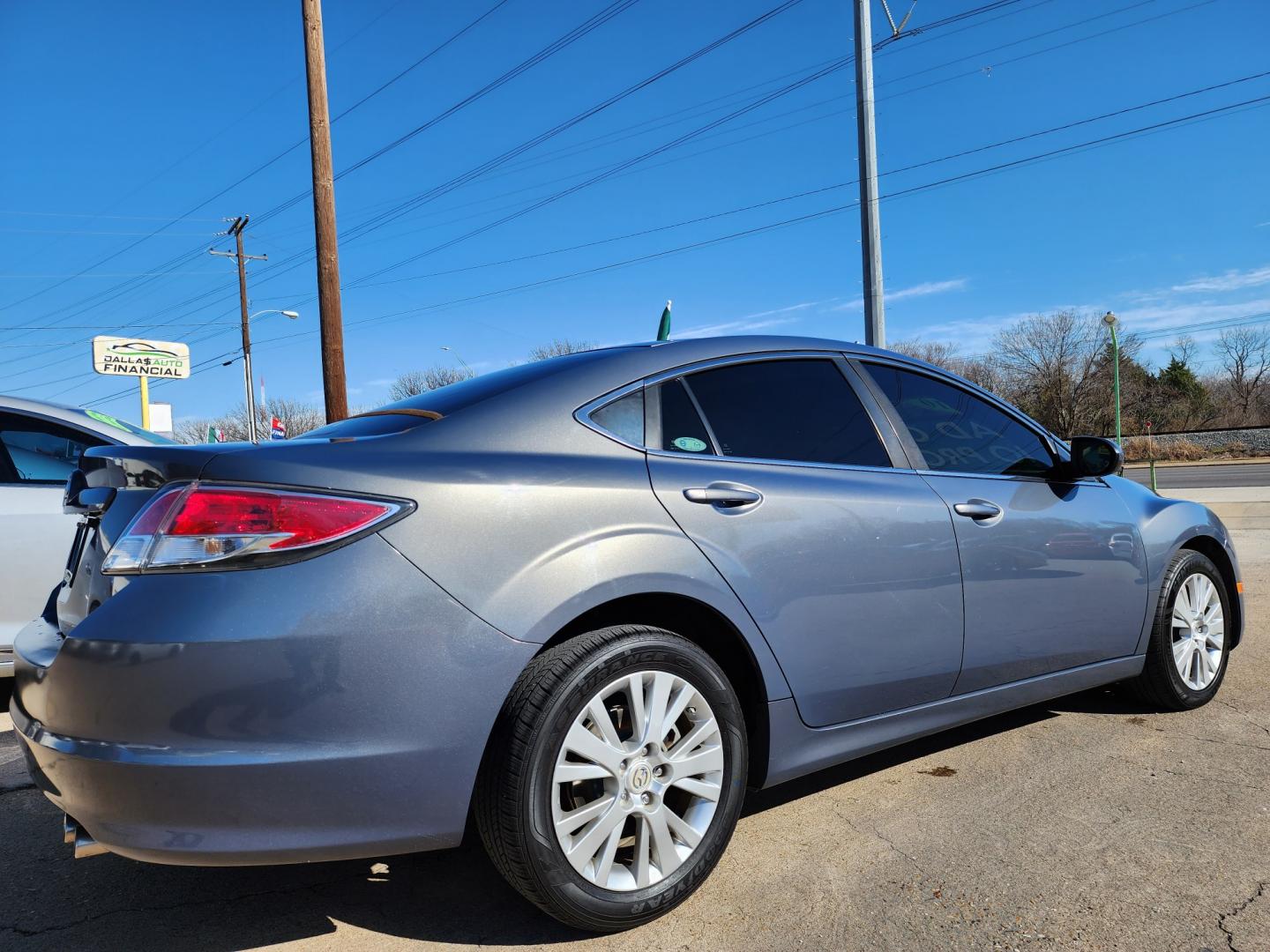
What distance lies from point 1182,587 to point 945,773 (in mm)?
1513

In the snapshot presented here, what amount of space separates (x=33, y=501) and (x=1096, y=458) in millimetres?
4935

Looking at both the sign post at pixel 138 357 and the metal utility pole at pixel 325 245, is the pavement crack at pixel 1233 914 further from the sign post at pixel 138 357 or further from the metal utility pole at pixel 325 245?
the sign post at pixel 138 357

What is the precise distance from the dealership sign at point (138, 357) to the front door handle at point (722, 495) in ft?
138

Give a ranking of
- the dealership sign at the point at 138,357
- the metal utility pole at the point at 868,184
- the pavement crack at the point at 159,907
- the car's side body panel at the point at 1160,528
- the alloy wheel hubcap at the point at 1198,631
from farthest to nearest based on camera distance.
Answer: the dealership sign at the point at 138,357, the metal utility pole at the point at 868,184, the alloy wheel hubcap at the point at 1198,631, the car's side body panel at the point at 1160,528, the pavement crack at the point at 159,907

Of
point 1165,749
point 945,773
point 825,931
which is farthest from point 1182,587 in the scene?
point 825,931

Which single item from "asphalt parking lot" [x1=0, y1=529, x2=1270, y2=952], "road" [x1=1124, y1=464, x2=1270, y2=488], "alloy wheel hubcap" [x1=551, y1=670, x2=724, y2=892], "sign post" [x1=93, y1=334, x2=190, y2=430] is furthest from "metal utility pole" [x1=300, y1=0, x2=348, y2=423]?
"sign post" [x1=93, y1=334, x2=190, y2=430]

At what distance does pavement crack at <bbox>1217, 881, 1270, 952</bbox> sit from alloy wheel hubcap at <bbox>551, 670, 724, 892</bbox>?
1241mm

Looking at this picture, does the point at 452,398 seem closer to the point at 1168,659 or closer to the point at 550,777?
the point at 550,777

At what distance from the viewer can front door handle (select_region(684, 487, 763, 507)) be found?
8.11 feet

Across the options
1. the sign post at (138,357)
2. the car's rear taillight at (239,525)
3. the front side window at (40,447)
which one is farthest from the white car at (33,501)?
the sign post at (138,357)

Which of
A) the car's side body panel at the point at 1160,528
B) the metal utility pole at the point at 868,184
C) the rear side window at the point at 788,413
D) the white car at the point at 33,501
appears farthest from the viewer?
the metal utility pole at the point at 868,184

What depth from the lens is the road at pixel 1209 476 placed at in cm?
2444

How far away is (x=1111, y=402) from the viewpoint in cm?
5456

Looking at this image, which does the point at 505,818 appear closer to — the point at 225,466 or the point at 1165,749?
the point at 225,466
